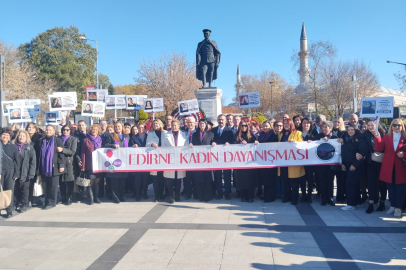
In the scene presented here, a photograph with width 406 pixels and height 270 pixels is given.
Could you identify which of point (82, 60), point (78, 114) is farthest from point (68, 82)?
point (78, 114)

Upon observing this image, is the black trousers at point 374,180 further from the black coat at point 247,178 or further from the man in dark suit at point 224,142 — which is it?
the man in dark suit at point 224,142

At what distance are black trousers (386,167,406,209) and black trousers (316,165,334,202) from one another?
1.14 meters

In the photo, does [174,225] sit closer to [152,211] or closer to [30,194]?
[152,211]

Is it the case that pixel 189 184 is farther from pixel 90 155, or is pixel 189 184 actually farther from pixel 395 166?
pixel 395 166

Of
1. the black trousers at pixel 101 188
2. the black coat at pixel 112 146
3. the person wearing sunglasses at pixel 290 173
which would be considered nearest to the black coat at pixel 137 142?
the black coat at pixel 112 146

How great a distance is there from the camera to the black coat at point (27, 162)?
22.0 ft

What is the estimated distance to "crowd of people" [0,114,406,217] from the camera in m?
6.43

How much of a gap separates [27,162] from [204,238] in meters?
4.27

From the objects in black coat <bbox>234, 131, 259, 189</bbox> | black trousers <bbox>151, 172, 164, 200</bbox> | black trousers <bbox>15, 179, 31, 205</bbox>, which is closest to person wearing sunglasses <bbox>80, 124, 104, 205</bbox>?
A: black trousers <bbox>15, 179, 31, 205</bbox>

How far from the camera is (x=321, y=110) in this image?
36.0 m

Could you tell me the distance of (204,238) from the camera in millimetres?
5023

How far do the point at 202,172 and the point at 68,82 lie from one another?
144 feet

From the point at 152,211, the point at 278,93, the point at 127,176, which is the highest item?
the point at 278,93

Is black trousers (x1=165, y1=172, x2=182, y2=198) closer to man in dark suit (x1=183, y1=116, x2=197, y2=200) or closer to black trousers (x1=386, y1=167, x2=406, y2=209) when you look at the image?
man in dark suit (x1=183, y1=116, x2=197, y2=200)
